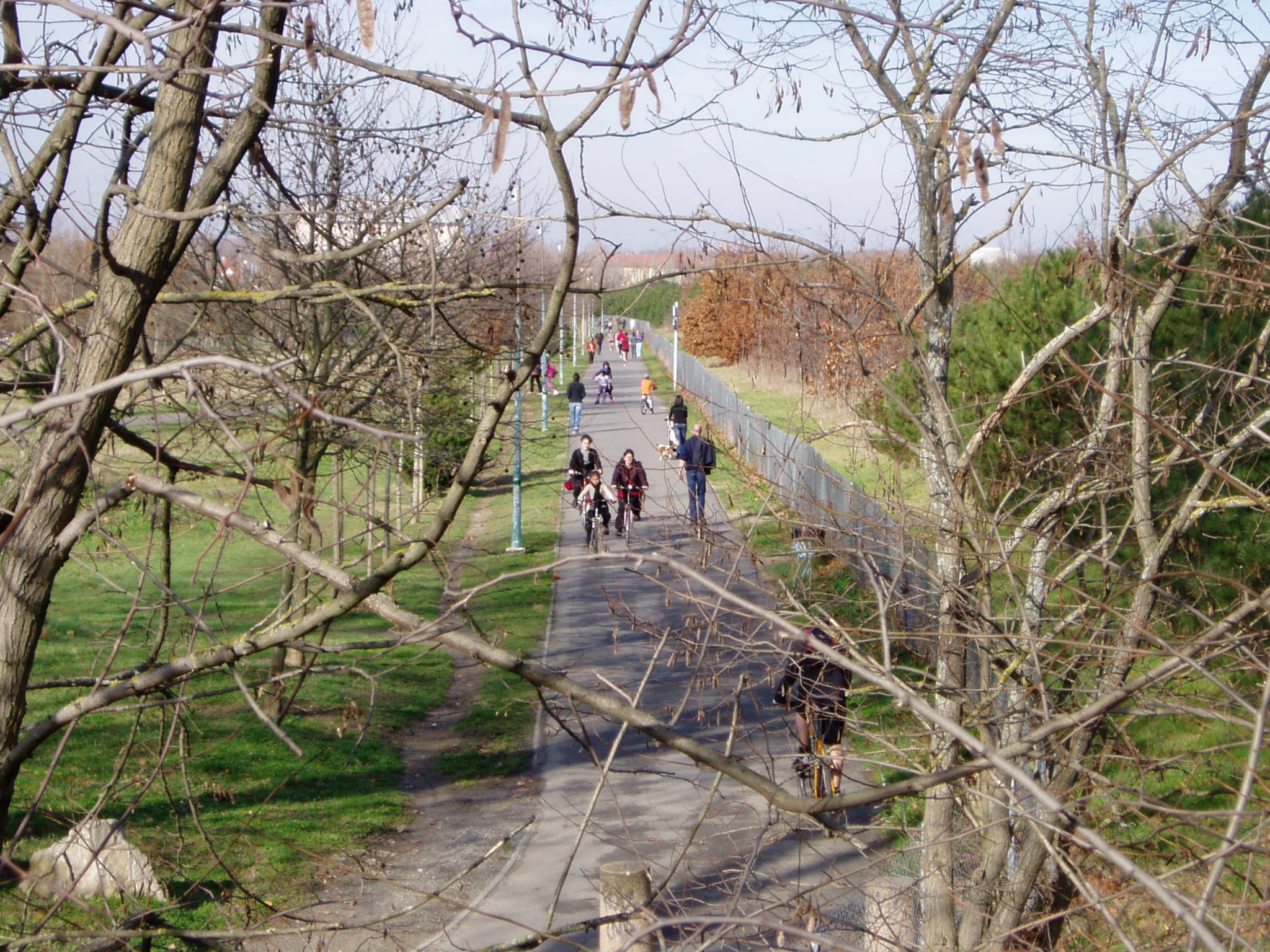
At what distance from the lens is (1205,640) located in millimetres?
2475

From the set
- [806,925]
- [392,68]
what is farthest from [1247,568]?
[392,68]

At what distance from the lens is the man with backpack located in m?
5.62

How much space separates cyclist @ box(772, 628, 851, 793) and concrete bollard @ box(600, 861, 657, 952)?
713 millimetres

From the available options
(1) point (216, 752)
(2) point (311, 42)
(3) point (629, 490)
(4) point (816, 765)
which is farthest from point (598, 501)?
(2) point (311, 42)

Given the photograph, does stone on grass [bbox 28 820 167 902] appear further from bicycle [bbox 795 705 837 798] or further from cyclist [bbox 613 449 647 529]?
cyclist [bbox 613 449 647 529]

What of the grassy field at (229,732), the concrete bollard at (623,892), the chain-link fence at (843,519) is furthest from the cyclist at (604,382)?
the concrete bollard at (623,892)

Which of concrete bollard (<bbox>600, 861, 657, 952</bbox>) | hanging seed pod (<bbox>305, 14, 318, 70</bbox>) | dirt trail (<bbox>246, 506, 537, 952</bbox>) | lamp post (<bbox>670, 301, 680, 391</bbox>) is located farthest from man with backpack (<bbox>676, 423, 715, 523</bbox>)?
hanging seed pod (<bbox>305, 14, 318, 70</bbox>)

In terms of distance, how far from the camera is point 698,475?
252 inches

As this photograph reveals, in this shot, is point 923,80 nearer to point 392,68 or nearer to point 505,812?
point 392,68

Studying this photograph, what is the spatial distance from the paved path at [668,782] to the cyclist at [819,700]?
0.14 metres

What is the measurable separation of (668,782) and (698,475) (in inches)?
108

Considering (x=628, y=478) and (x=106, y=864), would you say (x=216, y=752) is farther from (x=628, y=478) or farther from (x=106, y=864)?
(x=628, y=478)

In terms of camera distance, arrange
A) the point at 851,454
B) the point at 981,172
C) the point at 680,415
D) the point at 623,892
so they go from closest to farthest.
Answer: the point at 981,172 → the point at 623,892 → the point at 851,454 → the point at 680,415

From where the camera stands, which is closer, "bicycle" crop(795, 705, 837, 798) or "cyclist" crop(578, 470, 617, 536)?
"bicycle" crop(795, 705, 837, 798)
